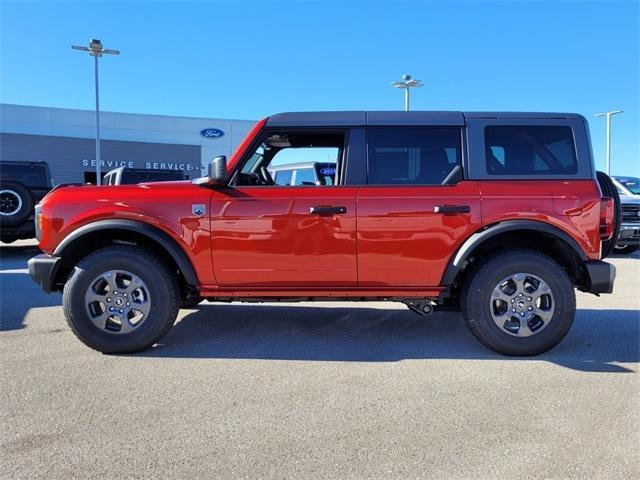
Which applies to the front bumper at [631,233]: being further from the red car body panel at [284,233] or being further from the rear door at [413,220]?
the red car body panel at [284,233]

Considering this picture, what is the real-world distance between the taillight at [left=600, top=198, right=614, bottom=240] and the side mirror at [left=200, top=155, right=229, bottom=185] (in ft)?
10.0

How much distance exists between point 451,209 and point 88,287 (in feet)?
9.94

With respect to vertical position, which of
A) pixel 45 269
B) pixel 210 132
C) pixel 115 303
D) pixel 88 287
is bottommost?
pixel 115 303

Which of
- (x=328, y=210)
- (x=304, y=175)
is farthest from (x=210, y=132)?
(x=328, y=210)

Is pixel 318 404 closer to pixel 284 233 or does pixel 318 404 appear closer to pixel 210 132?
pixel 284 233

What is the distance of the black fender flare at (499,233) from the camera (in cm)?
394

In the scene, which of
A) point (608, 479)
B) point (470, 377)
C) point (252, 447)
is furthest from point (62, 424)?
point (608, 479)

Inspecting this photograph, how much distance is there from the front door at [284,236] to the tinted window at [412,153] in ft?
1.17

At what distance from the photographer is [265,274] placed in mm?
4090

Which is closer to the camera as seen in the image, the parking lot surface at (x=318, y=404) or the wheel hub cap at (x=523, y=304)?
the parking lot surface at (x=318, y=404)

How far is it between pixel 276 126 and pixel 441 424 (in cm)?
271

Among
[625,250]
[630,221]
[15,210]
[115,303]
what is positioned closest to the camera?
[115,303]

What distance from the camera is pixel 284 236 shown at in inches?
158

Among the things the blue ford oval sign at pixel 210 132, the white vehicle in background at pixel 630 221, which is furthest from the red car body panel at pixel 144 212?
the blue ford oval sign at pixel 210 132
